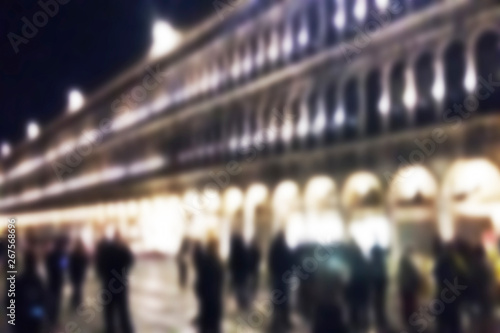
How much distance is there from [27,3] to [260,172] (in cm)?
190

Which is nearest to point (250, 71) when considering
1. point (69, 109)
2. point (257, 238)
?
point (257, 238)

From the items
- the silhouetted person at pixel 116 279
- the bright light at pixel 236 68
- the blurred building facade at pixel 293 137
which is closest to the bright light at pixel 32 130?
the blurred building facade at pixel 293 137

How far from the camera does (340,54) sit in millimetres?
3053

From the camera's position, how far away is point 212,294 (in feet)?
10.7

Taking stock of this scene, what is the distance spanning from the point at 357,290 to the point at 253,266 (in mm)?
604

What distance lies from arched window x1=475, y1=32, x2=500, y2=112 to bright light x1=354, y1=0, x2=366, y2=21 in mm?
576

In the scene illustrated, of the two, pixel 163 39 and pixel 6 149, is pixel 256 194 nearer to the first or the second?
pixel 163 39

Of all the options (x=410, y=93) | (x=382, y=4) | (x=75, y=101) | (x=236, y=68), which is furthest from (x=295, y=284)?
(x=75, y=101)

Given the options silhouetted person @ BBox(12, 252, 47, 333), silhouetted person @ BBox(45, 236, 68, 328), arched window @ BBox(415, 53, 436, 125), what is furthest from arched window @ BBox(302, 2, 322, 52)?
silhouetted person @ BBox(12, 252, 47, 333)

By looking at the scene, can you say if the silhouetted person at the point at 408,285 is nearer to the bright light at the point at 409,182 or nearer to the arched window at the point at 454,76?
the bright light at the point at 409,182

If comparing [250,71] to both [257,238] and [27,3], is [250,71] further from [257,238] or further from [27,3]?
[27,3]

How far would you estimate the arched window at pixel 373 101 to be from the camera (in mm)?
3010

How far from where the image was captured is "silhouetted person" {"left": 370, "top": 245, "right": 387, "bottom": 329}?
9.19ft

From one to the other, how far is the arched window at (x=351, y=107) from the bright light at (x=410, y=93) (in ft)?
0.81
